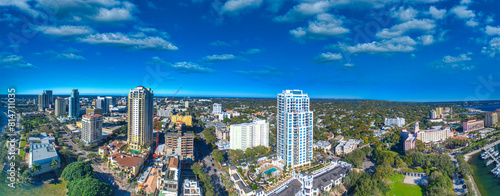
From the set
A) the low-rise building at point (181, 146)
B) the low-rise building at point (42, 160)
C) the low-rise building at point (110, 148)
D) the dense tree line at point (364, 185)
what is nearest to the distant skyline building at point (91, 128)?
the low-rise building at point (110, 148)

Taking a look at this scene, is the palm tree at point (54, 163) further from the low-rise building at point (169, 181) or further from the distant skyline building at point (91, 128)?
the distant skyline building at point (91, 128)

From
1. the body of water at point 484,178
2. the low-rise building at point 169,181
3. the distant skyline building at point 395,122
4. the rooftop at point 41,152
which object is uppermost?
the distant skyline building at point 395,122

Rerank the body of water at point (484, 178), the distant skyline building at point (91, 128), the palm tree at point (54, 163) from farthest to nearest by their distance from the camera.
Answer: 1. the distant skyline building at point (91, 128)
2. the palm tree at point (54, 163)
3. the body of water at point (484, 178)

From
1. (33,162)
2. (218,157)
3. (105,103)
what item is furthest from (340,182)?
(105,103)

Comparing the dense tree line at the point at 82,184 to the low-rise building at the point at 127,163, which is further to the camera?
the low-rise building at the point at 127,163

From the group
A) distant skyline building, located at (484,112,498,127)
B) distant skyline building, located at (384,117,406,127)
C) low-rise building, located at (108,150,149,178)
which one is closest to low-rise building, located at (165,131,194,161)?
low-rise building, located at (108,150,149,178)

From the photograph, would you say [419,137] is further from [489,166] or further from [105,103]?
[105,103]

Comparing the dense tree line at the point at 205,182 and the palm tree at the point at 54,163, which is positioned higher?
the palm tree at the point at 54,163
